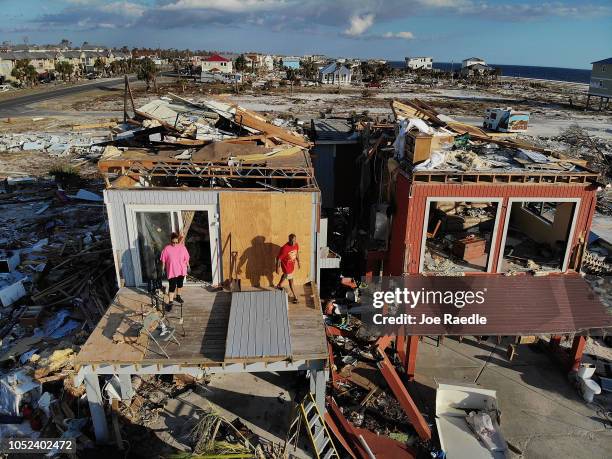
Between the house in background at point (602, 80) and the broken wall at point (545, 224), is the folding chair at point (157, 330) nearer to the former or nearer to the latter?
the broken wall at point (545, 224)

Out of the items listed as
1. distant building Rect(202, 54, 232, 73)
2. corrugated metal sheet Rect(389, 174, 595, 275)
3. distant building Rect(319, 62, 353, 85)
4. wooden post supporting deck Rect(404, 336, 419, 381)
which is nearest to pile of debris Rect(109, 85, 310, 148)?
corrugated metal sheet Rect(389, 174, 595, 275)

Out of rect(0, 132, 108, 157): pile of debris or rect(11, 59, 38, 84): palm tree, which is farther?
rect(11, 59, 38, 84): palm tree

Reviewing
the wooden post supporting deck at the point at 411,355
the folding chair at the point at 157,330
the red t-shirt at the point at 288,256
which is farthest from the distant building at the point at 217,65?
the folding chair at the point at 157,330

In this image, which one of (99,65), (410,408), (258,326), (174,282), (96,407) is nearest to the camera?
(96,407)

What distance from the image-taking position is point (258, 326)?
30.0 ft

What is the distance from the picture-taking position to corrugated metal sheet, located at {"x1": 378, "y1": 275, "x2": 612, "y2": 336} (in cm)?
1152

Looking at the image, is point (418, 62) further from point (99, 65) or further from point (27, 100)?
point (27, 100)

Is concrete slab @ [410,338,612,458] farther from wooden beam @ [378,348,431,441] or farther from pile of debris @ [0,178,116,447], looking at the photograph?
pile of debris @ [0,178,116,447]

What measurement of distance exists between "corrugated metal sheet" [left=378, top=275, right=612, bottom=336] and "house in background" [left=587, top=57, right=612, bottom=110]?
203 ft

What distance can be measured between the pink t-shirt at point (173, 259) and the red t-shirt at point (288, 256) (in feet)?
7.09

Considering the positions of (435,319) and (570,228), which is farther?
(435,319)

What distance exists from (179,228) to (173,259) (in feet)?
3.59

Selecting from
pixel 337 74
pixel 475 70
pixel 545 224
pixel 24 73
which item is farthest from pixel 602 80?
pixel 24 73

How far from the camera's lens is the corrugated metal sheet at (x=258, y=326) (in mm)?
8438
